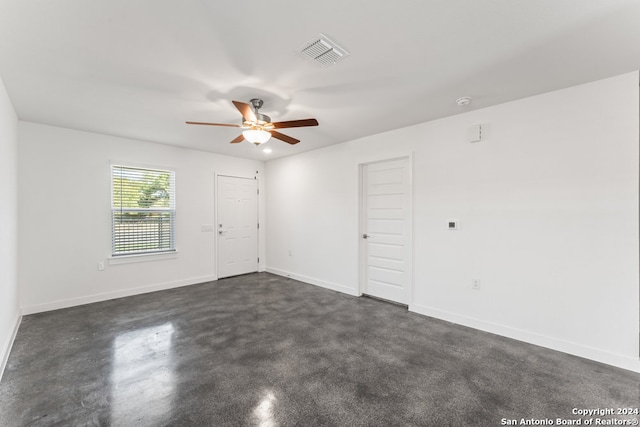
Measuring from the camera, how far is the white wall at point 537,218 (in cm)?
236

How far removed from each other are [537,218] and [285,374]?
281 cm

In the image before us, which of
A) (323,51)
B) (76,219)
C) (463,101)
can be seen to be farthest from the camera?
(76,219)

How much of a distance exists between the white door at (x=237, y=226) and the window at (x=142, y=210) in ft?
2.97

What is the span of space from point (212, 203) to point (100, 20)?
3793mm

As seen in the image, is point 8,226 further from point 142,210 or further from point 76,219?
point 142,210

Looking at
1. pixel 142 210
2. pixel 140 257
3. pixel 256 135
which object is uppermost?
pixel 256 135

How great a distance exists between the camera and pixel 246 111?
8.14ft

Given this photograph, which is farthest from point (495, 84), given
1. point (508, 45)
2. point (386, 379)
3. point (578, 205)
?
point (386, 379)

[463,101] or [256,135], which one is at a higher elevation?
[463,101]

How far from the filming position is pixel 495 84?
2.55 m

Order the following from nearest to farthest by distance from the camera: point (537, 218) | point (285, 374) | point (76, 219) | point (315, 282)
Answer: point (285, 374), point (537, 218), point (76, 219), point (315, 282)

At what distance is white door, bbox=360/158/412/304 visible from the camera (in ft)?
12.7

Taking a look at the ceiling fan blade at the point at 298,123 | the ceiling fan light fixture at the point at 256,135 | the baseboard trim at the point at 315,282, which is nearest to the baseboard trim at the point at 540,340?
the baseboard trim at the point at 315,282

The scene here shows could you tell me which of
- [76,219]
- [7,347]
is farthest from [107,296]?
[7,347]
